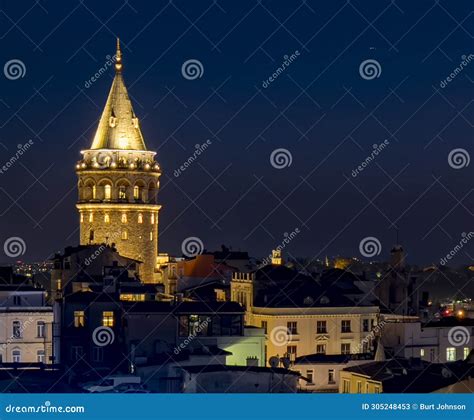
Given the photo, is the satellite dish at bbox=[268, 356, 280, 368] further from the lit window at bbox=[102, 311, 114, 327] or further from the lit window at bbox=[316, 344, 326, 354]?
the lit window at bbox=[102, 311, 114, 327]

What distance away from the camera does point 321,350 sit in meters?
32.9

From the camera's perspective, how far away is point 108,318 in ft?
107

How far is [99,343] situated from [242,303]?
3.75 metres

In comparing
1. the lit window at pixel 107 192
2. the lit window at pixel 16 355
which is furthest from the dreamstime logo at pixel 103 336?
the lit window at pixel 107 192

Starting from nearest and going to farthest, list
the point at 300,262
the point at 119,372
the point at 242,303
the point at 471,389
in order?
the point at 471,389, the point at 119,372, the point at 242,303, the point at 300,262

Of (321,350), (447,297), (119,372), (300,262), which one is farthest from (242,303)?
(447,297)

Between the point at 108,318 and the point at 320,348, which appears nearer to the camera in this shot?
the point at 108,318

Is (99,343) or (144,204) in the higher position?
(144,204)

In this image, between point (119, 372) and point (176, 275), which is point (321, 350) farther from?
point (176, 275)

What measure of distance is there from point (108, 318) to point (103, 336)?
4.12 ft
